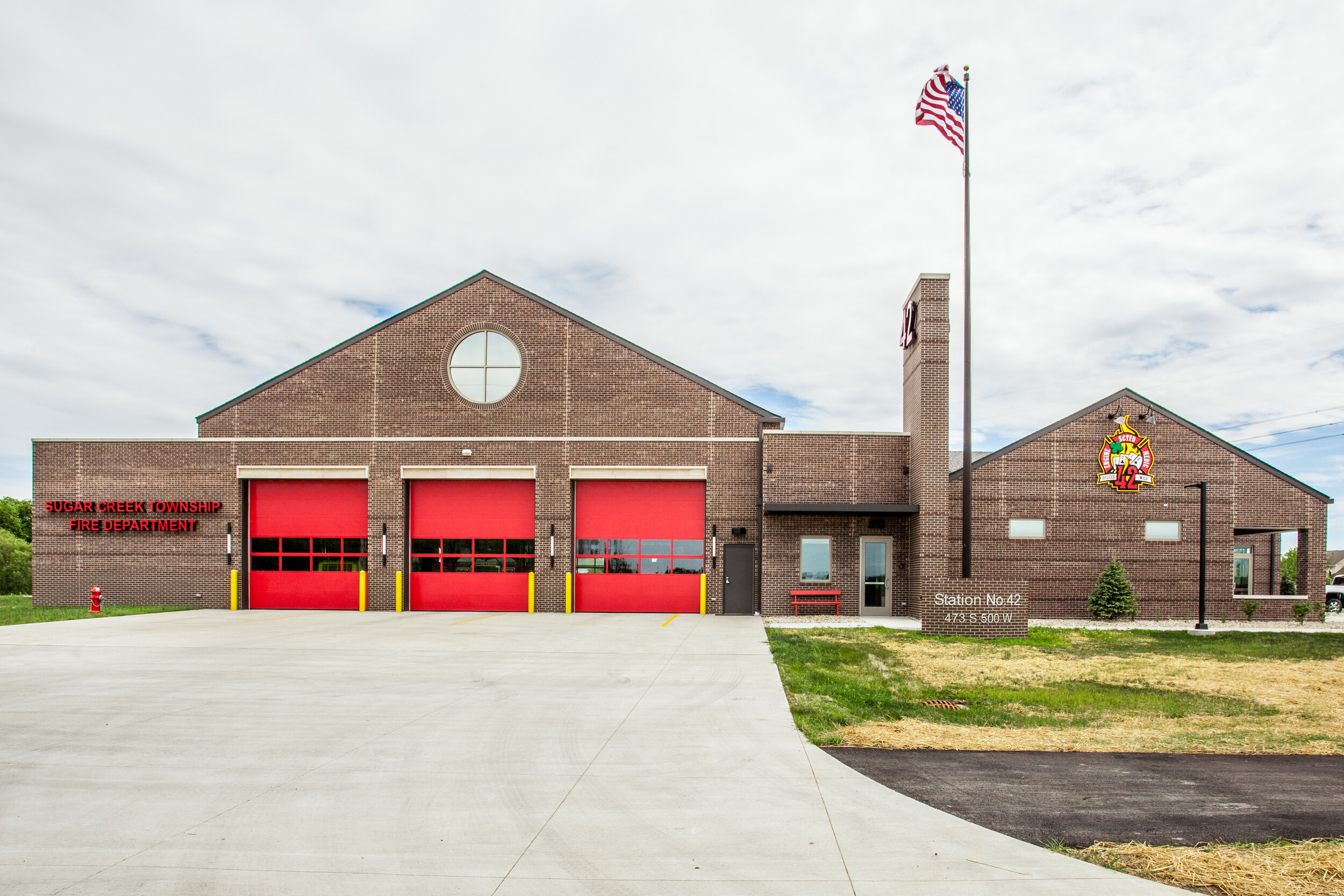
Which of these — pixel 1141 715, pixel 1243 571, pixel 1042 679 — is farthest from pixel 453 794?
pixel 1243 571

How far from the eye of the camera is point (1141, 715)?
32.5 ft

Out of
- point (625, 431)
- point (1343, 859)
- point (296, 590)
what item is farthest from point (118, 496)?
point (1343, 859)

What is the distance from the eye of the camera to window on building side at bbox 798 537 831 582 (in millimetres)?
23766

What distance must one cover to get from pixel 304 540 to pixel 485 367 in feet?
27.2

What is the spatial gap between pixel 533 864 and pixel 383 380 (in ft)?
74.2

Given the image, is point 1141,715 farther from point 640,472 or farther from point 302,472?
point 302,472

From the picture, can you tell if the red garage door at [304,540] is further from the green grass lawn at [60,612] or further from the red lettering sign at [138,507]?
the green grass lawn at [60,612]

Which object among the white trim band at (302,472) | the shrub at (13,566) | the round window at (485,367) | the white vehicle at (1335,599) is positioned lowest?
the shrub at (13,566)

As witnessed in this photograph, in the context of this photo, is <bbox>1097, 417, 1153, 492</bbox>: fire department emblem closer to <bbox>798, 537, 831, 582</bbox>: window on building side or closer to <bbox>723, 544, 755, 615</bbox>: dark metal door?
<bbox>798, 537, 831, 582</bbox>: window on building side

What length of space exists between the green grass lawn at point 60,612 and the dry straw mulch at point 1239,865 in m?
24.7

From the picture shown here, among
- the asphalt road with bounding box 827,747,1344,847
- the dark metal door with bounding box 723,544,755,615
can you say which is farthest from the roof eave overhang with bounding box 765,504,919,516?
the asphalt road with bounding box 827,747,1344,847

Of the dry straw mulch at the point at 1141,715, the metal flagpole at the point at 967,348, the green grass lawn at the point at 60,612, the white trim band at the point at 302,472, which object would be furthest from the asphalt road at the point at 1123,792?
the green grass lawn at the point at 60,612

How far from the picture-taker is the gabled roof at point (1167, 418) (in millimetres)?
24016

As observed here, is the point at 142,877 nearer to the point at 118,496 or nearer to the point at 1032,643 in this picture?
the point at 1032,643
